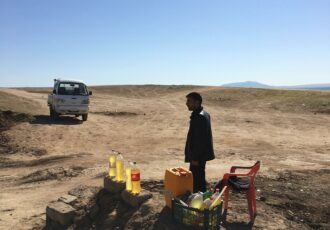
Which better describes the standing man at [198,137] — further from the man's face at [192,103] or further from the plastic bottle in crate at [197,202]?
the plastic bottle in crate at [197,202]

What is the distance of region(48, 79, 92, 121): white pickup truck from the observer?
805 inches

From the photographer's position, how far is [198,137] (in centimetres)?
656

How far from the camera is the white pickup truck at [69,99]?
2045 centimetres

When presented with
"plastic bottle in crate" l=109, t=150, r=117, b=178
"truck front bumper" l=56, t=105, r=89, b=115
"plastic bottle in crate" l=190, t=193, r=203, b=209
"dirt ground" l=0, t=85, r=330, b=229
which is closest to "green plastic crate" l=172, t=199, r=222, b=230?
"plastic bottle in crate" l=190, t=193, r=203, b=209

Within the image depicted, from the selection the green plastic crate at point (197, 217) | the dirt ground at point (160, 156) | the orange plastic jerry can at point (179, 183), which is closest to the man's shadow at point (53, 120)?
the dirt ground at point (160, 156)

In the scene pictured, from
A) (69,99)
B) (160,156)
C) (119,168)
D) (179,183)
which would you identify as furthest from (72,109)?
(179,183)

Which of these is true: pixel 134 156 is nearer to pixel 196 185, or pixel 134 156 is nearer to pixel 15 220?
pixel 15 220

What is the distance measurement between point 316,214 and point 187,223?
2719 mm

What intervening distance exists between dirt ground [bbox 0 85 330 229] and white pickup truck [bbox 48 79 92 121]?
1.91 ft

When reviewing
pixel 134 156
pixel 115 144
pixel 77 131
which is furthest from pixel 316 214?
pixel 77 131

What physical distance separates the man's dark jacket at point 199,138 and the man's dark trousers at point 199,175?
0.15 metres

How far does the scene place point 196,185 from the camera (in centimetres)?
702

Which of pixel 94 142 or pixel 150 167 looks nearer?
pixel 150 167

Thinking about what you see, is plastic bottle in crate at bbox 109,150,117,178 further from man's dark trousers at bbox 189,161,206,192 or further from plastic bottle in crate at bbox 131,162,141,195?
man's dark trousers at bbox 189,161,206,192
